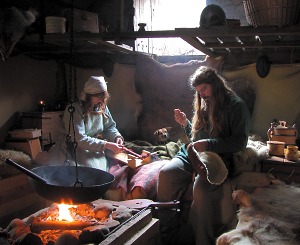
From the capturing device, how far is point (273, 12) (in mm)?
3736

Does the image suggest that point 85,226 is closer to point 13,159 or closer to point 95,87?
point 95,87

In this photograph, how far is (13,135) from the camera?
5.59 metres

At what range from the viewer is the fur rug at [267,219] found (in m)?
1.92

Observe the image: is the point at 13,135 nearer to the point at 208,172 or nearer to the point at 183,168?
the point at 183,168

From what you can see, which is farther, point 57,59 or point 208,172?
point 57,59

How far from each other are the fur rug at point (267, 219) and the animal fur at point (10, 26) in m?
3.45

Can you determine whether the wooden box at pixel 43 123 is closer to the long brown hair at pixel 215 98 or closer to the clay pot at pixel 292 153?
the long brown hair at pixel 215 98

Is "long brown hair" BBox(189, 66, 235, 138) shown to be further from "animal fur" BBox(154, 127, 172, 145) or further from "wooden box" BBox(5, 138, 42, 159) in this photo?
"wooden box" BBox(5, 138, 42, 159)

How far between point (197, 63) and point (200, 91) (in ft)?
6.70

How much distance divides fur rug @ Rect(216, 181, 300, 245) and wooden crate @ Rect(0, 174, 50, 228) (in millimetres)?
2974

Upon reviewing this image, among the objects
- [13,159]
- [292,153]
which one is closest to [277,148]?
[292,153]

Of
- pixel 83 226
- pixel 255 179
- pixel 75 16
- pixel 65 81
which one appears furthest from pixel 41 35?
pixel 255 179

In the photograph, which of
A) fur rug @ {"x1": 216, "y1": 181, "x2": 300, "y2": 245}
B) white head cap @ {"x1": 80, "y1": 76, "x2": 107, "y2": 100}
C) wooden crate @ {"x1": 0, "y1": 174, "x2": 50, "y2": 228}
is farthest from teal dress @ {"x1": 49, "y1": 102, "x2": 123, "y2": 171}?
fur rug @ {"x1": 216, "y1": 181, "x2": 300, "y2": 245}

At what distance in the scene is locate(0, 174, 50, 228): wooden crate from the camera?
434 centimetres
